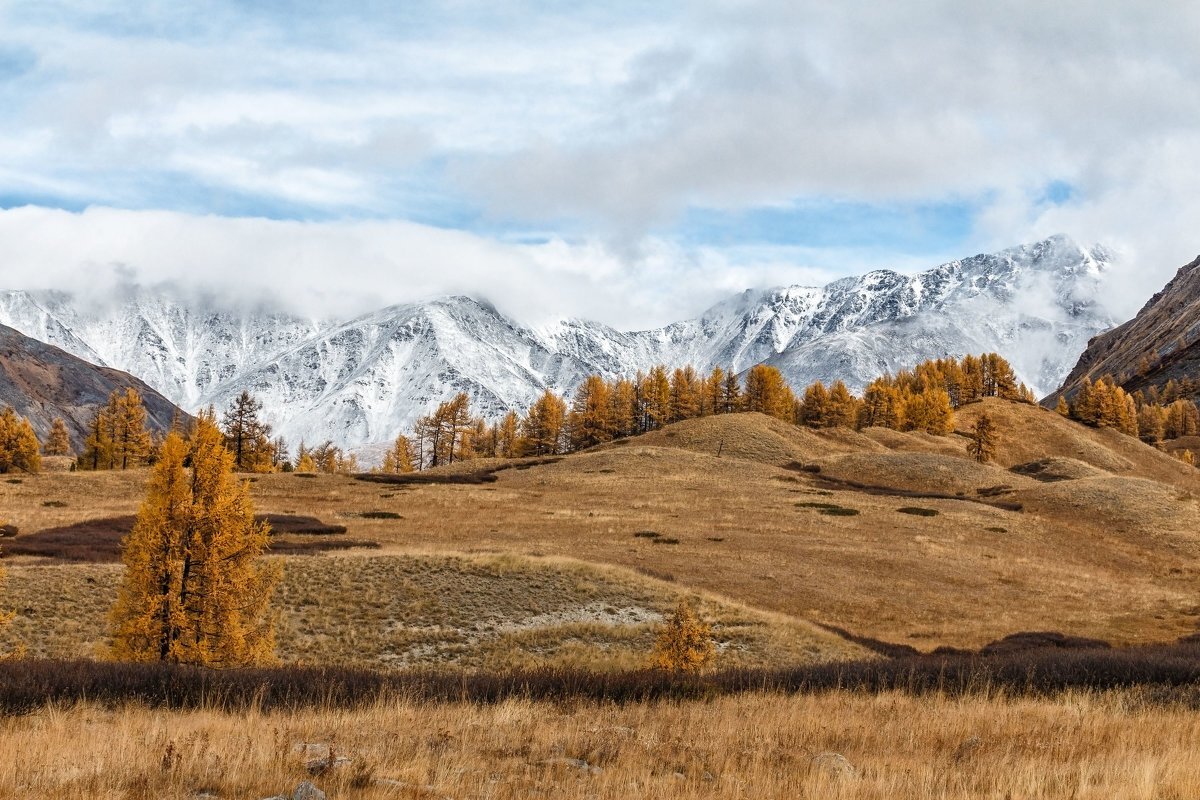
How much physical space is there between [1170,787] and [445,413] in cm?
12560

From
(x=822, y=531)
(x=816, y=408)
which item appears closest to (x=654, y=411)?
(x=816, y=408)

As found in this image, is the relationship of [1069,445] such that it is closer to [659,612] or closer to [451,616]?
[659,612]

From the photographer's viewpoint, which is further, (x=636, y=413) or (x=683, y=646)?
(x=636, y=413)

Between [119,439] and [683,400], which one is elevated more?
[683,400]

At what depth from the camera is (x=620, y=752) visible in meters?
9.27

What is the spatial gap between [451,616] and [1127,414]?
161 metres

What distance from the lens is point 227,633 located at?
22766mm

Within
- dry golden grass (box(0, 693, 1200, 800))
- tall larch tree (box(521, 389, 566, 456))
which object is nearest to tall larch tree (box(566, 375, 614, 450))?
tall larch tree (box(521, 389, 566, 456))

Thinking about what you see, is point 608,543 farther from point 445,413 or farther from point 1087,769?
point 445,413

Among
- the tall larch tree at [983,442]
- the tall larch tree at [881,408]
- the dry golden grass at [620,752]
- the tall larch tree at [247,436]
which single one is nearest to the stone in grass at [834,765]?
the dry golden grass at [620,752]

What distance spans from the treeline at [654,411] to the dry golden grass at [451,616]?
305ft

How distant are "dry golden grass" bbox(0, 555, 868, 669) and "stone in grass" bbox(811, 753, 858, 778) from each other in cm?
1854

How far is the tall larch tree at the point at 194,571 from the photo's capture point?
2225 centimetres

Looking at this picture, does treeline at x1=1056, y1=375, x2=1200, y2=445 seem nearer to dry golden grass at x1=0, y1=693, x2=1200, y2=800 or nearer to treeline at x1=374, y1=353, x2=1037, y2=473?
treeline at x1=374, y1=353, x2=1037, y2=473
